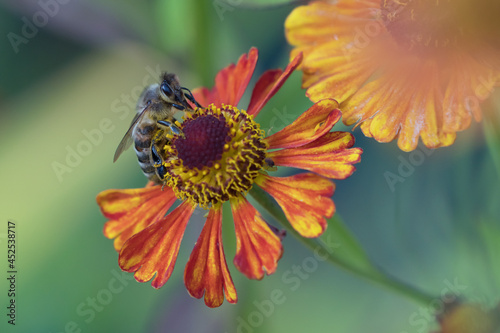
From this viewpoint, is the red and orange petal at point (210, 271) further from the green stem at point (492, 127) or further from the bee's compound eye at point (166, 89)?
the green stem at point (492, 127)

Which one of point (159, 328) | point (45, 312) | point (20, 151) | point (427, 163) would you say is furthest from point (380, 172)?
point (20, 151)

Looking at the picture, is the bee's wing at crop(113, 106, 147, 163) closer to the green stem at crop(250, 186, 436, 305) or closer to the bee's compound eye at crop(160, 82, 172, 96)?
the bee's compound eye at crop(160, 82, 172, 96)

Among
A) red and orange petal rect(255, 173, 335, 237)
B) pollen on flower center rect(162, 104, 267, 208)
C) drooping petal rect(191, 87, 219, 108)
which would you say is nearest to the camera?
red and orange petal rect(255, 173, 335, 237)

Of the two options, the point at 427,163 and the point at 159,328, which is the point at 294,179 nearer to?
the point at 427,163

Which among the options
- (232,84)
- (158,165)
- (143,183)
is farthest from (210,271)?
(143,183)

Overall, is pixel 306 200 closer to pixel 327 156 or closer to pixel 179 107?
pixel 327 156

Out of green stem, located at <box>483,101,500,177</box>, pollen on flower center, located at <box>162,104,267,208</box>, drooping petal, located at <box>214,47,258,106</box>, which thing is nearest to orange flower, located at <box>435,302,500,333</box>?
green stem, located at <box>483,101,500,177</box>
